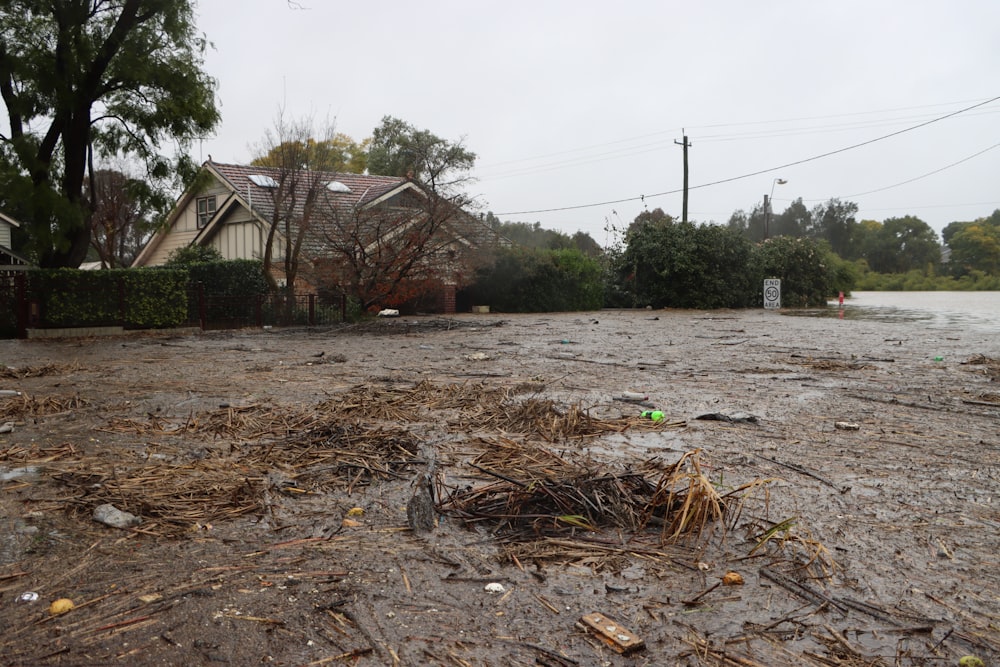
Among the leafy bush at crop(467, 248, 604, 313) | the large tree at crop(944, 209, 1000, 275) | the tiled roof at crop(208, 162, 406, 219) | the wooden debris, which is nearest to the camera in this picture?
the wooden debris

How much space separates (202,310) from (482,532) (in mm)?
19058

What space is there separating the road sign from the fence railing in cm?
2019

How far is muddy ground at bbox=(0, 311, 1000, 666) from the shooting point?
236cm

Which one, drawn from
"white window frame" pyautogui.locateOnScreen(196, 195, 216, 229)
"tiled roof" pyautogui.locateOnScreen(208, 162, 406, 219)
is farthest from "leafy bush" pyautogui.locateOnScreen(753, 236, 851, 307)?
"white window frame" pyautogui.locateOnScreen(196, 195, 216, 229)

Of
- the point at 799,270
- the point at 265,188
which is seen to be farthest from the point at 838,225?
the point at 265,188

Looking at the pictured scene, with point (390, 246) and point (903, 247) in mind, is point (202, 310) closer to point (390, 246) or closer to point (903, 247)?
point (390, 246)

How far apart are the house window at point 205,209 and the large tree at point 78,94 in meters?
11.7

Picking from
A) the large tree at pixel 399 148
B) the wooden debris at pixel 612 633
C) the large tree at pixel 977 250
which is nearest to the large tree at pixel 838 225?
the large tree at pixel 977 250

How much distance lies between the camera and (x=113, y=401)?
7.08 m

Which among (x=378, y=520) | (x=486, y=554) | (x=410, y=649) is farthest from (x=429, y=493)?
(x=410, y=649)

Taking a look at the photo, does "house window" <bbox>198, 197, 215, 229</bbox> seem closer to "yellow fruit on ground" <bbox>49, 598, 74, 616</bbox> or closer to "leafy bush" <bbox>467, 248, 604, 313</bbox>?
"leafy bush" <bbox>467, 248, 604, 313</bbox>

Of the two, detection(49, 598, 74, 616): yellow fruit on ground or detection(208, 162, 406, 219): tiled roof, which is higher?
detection(208, 162, 406, 219): tiled roof

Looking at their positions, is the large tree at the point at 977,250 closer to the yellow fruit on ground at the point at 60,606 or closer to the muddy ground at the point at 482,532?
the muddy ground at the point at 482,532

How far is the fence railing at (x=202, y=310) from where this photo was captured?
17.7 metres
